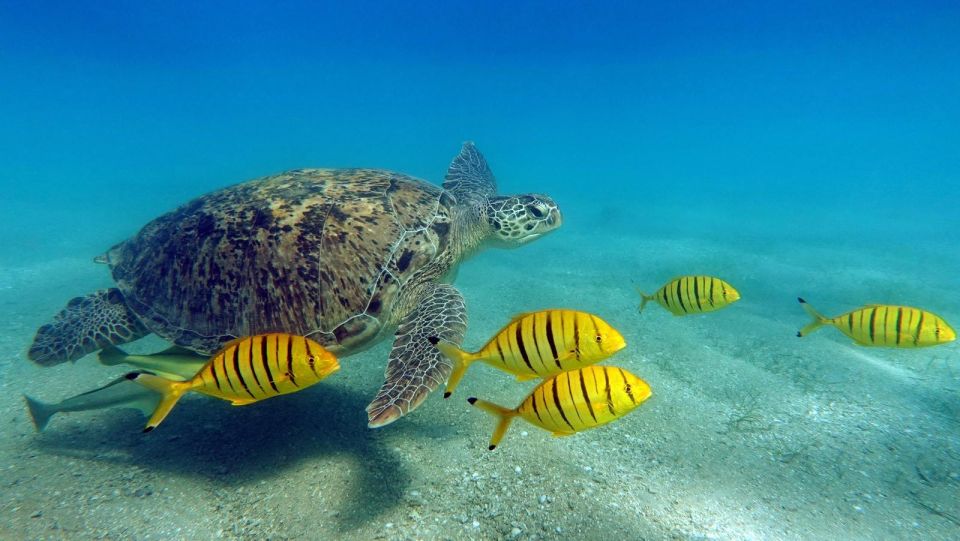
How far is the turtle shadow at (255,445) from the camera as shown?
119 inches

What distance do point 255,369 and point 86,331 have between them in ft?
11.6

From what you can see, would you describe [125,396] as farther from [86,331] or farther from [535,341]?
[535,341]

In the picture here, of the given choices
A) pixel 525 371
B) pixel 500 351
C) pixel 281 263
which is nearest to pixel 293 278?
pixel 281 263

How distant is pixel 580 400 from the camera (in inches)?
82.7

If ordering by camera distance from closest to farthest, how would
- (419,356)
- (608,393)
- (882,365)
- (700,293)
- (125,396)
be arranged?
(608,393)
(125,396)
(419,356)
(700,293)
(882,365)

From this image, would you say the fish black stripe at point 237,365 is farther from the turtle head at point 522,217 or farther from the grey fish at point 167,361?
the turtle head at point 522,217

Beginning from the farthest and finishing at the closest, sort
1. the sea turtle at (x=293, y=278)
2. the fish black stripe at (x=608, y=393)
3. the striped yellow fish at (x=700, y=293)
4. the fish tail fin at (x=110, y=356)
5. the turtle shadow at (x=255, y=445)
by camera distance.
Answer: the striped yellow fish at (x=700, y=293) → the sea turtle at (x=293, y=278) → the fish tail fin at (x=110, y=356) → the turtle shadow at (x=255, y=445) → the fish black stripe at (x=608, y=393)

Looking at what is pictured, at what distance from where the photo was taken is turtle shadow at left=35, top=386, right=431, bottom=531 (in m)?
3.03

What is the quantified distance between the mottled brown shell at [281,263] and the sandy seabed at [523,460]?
3.19 feet

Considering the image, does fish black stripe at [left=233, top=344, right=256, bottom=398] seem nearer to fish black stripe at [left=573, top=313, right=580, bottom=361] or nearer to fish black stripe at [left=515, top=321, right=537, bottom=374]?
fish black stripe at [left=515, top=321, right=537, bottom=374]

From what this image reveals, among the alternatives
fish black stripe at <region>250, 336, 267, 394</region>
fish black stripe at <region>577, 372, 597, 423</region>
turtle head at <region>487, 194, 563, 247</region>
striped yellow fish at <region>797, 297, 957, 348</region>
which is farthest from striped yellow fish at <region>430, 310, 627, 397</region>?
turtle head at <region>487, 194, 563, 247</region>

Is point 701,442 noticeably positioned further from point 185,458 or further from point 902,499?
point 185,458

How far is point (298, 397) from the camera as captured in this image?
14.3 feet

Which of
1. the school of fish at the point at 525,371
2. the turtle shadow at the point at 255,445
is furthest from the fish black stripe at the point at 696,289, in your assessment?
the turtle shadow at the point at 255,445
